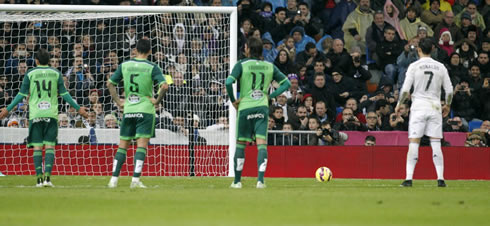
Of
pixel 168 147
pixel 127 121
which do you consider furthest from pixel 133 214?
pixel 168 147

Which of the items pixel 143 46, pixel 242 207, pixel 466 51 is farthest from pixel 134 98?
pixel 466 51

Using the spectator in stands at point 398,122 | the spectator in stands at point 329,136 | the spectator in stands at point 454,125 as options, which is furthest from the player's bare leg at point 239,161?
the spectator in stands at point 454,125

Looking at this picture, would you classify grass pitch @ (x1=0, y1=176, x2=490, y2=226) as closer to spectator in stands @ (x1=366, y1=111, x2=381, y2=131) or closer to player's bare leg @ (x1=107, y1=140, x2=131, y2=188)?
player's bare leg @ (x1=107, y1=140, x2=131, y2=188)

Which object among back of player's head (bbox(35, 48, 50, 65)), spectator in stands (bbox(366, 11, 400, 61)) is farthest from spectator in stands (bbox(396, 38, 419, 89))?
back of player's head (bbox(35, 48, 50, 65))

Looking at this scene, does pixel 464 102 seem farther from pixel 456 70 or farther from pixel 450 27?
pixel 450 27

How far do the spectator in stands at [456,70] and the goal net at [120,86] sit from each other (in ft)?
20.3

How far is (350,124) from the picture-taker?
21125 mm

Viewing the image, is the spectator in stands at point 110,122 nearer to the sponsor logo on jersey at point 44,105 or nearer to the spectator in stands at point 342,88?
the spectator in stands at point 342,88

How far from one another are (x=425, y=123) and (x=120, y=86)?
9.92 meters

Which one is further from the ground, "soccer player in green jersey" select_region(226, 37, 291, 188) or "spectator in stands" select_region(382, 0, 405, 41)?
"spectator in stands" select_region(382, 0, 405, 41)

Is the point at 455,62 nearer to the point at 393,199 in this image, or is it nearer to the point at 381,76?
the point at 381,76

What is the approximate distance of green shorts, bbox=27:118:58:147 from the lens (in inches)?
575

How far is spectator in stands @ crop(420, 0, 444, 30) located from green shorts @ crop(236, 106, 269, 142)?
13152 mm

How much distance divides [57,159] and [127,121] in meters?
7.23
